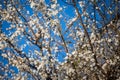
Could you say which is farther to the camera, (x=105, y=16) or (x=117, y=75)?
(x=117, y=75)

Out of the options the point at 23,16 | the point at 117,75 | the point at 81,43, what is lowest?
the point at 117,75

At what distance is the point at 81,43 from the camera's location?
7.76 metres

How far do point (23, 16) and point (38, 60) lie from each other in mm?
1561

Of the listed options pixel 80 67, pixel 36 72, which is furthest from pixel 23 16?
pixel 80 67

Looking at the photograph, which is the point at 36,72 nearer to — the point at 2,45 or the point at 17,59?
the point at 17,59

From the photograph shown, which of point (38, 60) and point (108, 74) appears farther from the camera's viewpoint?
point (38, 60)

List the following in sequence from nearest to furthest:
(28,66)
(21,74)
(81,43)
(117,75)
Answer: (117,75), (81,43), (28,66), (21,74)

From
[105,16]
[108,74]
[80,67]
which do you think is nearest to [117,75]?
[108,74]

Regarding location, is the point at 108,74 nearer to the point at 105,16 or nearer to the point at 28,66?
the point at 105,16

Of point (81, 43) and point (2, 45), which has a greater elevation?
point (2, 45)

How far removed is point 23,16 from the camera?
853cm

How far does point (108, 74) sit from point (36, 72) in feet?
7.77

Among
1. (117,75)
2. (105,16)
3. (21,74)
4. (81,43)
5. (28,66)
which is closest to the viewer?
(105,16)

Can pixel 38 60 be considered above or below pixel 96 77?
above
